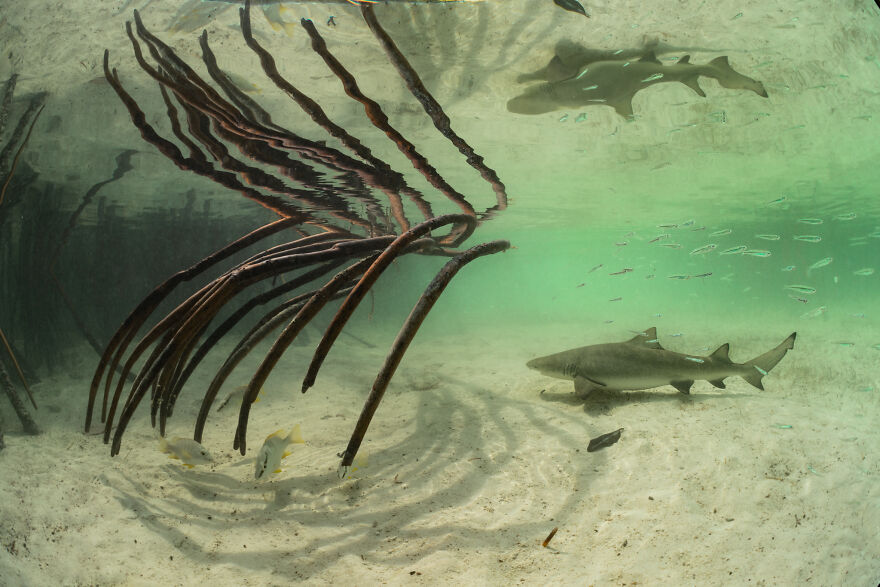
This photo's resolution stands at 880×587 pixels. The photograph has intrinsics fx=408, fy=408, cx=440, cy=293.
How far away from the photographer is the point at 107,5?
491 centimetres

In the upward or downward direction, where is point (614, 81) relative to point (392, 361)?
upward

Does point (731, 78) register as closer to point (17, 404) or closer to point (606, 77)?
point (606, 77)

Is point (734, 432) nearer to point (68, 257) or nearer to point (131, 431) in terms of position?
point (131, 431)

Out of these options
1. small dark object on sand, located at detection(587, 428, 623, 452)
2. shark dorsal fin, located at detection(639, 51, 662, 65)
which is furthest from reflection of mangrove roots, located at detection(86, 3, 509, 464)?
shark dorsal fin, located at detection(639, 51, 662, 65)

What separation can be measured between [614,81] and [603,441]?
21.1 ft

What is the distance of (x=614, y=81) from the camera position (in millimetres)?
7441

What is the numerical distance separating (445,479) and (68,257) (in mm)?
27817

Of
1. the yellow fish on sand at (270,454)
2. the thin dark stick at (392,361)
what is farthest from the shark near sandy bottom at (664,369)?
the yellow fish on sand at (270,454)

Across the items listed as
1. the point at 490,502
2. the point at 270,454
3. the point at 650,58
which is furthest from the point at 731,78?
the point at 270,454

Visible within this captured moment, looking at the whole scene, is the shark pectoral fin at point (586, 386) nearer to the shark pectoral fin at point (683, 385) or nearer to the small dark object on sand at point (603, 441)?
the shark pectoral fin at point (683, 385)

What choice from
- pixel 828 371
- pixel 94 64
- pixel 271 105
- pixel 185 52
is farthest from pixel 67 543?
pixel 828 371

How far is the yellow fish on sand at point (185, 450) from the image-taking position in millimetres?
4258

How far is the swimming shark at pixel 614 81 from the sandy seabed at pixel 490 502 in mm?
5404

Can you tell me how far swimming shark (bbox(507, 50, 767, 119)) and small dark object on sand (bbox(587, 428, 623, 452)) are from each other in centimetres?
579
